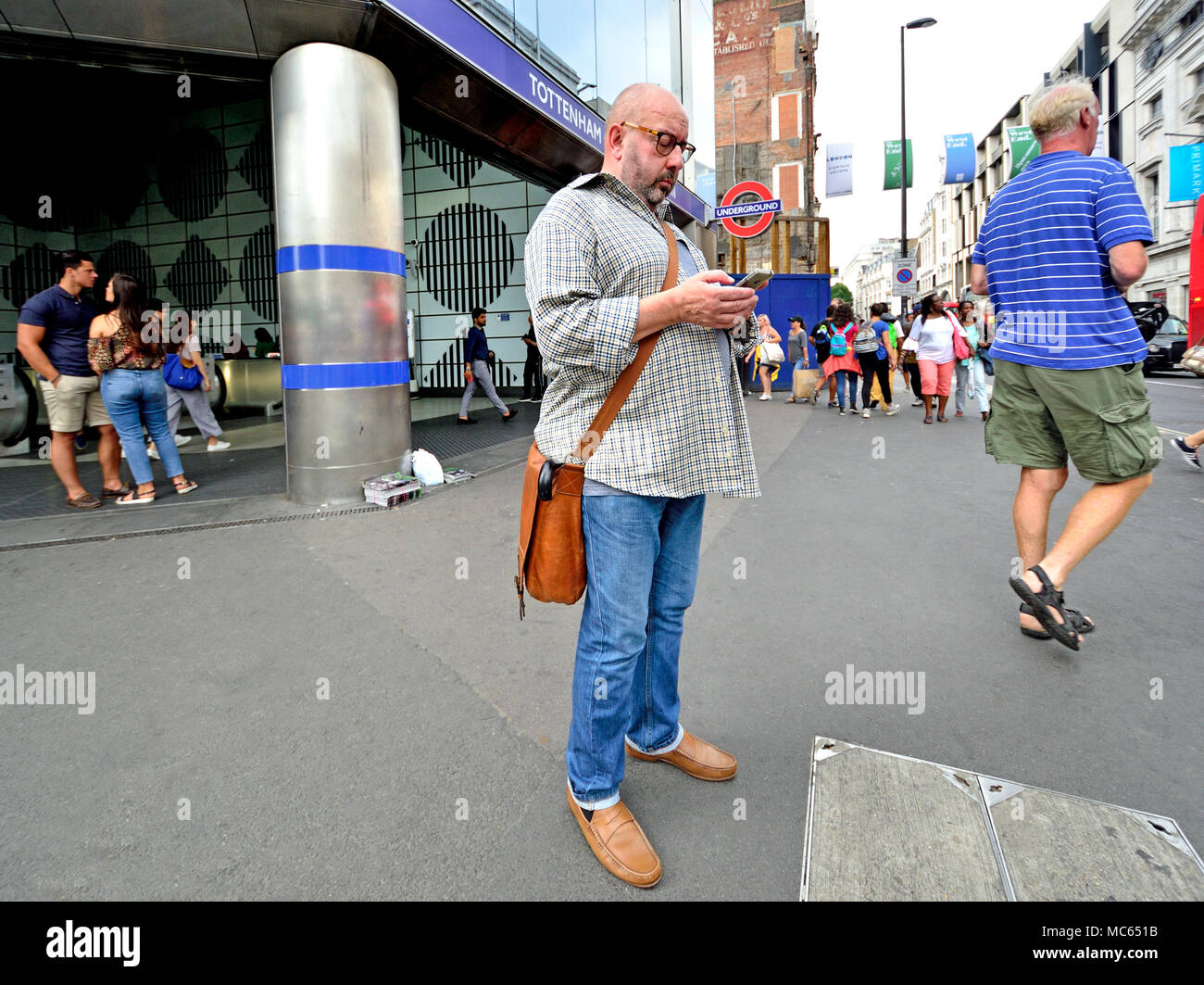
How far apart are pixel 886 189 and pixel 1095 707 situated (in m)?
27.6

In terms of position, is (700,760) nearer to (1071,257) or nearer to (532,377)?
(1071,257)

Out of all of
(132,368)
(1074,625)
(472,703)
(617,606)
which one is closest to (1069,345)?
(1074,625)

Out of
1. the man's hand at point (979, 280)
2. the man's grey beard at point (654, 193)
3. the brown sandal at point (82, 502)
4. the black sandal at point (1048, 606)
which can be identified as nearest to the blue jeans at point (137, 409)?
the brown sandal at point (82, 502)

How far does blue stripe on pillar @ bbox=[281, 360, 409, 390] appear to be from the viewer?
619cm

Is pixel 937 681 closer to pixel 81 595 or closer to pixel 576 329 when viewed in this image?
pixel 576 329

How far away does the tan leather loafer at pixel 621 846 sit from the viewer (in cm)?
185

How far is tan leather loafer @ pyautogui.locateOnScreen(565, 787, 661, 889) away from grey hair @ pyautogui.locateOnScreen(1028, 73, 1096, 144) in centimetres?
323

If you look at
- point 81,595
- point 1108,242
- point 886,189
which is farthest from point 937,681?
point 886,189

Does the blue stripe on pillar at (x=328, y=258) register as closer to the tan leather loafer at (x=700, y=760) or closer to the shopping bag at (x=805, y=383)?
the tan leather loafer at (x=700, y=760)

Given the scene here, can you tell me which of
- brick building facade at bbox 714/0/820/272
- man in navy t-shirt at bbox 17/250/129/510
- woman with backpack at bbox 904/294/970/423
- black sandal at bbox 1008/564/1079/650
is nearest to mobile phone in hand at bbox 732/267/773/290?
black sandal at bbox 1008/564/1079/650

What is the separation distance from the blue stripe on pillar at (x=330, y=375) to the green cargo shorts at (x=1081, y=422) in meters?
4.85

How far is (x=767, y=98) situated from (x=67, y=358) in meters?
41.1

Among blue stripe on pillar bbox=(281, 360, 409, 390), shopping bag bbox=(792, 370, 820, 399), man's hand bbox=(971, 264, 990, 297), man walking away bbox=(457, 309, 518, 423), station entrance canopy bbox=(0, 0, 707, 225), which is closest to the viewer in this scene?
man's hand bbox=(971, 264, 990, 297)

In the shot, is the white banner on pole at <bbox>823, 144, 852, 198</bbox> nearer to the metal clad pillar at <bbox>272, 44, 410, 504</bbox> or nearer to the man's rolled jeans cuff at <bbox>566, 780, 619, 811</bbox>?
the metal clad pillar at <bbox>272, 44, 410, 504</bbox>
